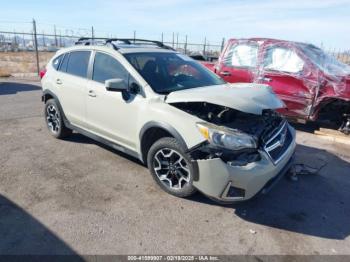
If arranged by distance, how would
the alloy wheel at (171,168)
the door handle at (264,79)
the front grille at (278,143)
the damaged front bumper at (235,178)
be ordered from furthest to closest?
1. the door handle at (264,79)
2. the alloy wheel at (171,168)
3. the front grille at (278,143)
4. the damaged front bumper at (235,178)

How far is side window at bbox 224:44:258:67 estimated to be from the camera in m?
7.09

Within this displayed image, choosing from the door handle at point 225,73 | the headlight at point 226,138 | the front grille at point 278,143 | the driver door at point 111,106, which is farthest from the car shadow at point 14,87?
the front grille at point 278,143

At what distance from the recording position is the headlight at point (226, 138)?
10.3 feet

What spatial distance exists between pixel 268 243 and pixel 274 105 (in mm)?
1532

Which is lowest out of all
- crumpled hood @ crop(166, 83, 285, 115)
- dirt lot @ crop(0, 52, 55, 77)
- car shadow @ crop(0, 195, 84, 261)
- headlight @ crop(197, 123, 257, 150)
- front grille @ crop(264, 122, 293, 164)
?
dirt lot @ crop(0, 52, 55, 77)

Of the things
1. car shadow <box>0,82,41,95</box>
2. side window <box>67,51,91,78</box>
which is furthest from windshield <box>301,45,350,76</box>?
car shadow <box>0,82,41,95</box>

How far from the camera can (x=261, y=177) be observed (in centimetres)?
312

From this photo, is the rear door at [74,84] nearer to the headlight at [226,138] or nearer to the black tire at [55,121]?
the black tire at [55,121]

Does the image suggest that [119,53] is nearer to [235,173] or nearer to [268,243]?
[235,173]

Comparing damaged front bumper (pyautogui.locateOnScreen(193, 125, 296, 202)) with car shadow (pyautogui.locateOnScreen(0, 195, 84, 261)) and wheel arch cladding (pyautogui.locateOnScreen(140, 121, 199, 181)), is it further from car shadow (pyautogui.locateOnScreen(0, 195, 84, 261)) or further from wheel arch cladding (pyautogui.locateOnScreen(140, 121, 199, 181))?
car shadow (pyautogui.locateOnScreen(0, 195, 84, 261))

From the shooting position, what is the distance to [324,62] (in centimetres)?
658

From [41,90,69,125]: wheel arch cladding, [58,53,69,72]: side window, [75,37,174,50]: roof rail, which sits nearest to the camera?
[75,37,174,50]: roof rail

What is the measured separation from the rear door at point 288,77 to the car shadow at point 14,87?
7.97 metres

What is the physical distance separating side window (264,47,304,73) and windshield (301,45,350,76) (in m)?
0.27
